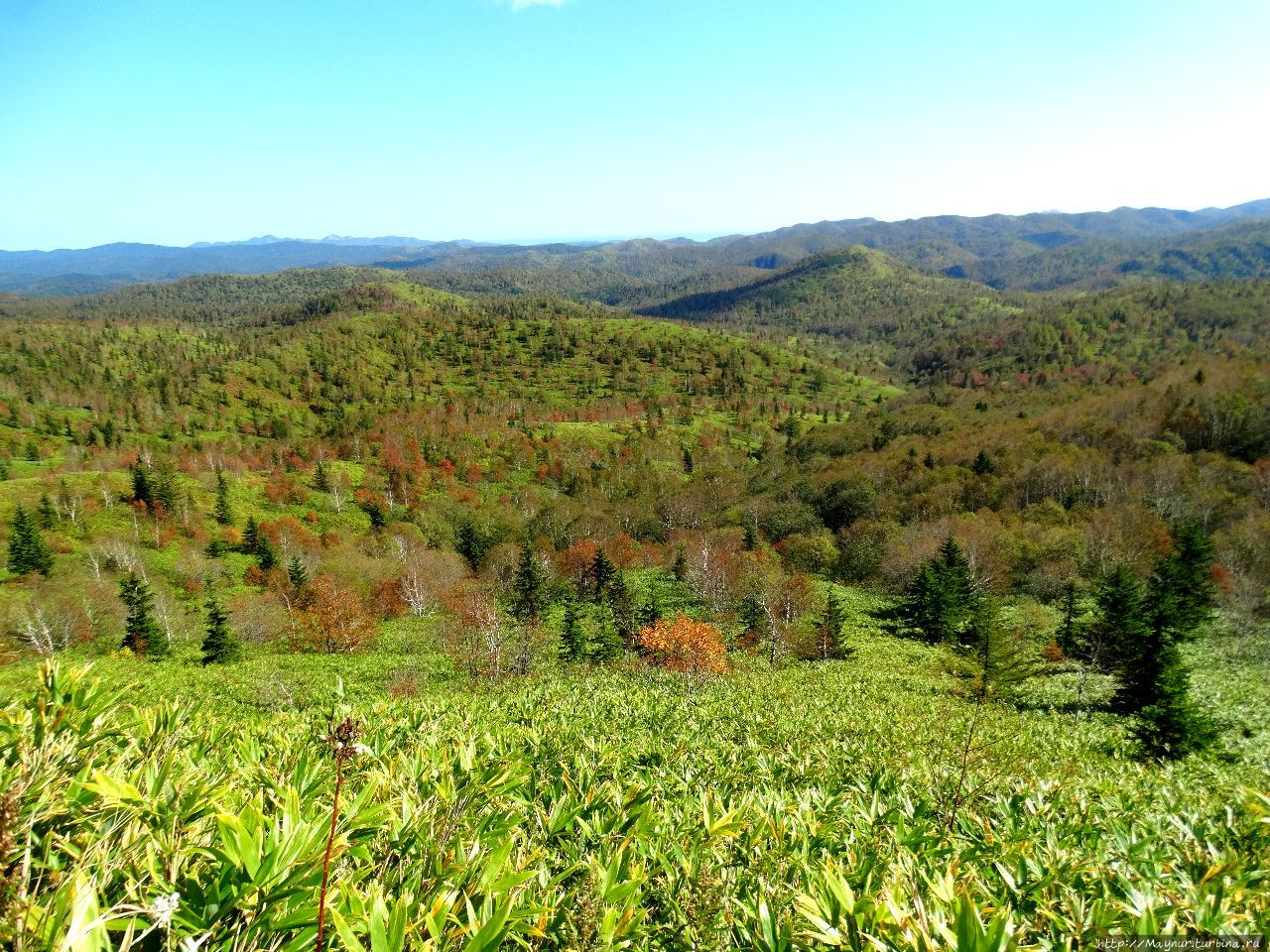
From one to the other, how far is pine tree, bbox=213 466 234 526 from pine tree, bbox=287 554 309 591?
26922 mm

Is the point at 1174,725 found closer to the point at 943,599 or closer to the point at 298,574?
the point at 943,599

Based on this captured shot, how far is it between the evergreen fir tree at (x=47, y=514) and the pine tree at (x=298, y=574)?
106ft

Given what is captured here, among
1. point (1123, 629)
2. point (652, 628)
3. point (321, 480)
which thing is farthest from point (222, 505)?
point (1123, 629)

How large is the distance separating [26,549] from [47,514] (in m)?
11.6

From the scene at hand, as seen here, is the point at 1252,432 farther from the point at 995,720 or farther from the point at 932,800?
the point at 932,800

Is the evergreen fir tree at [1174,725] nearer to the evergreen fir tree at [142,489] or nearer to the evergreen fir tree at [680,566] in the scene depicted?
the evergreen fir tree at [680,566]

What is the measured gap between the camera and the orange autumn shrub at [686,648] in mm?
27100

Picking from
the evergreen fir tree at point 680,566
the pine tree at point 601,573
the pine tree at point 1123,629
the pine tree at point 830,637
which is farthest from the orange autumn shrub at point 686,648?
the evergreen fir tree at point 680,566

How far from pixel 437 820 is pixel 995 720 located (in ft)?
62.5

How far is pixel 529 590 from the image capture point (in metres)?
54.3

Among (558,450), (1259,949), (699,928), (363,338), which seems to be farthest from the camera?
(363,338)

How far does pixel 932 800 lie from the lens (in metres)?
6.04

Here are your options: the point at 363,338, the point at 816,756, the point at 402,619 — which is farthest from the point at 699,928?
the point at 363,338

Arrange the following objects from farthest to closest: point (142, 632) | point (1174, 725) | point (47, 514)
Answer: point (47, 514) < point (142, 632) < point (1174, 725)
